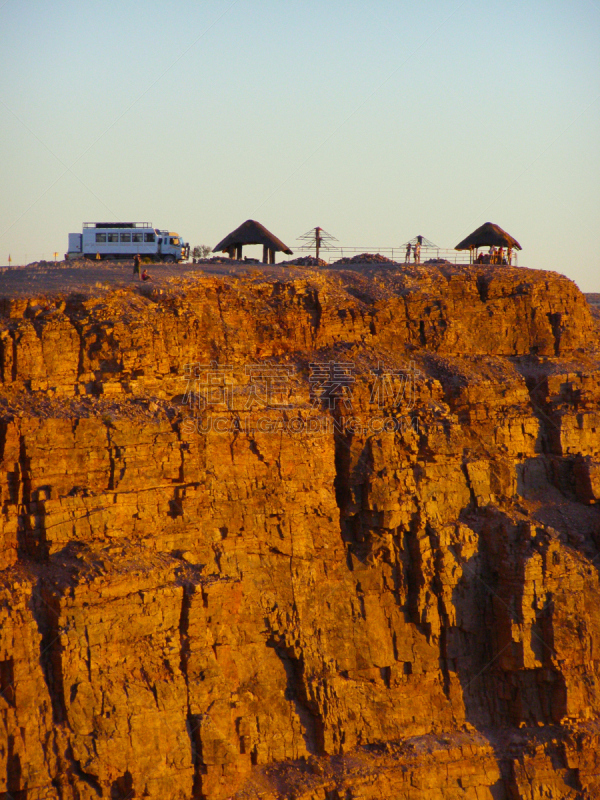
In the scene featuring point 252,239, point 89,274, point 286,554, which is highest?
point 252,239

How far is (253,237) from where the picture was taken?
34.4 m

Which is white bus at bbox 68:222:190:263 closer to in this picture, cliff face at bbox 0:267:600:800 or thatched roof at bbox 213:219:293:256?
thatched roof at bbox 213:219:293:256

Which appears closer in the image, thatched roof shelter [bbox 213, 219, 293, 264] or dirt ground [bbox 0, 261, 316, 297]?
dirt ground [bbox 0, 261, 316, 297]

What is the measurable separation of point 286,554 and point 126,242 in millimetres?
16218

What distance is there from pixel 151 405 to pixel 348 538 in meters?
6.28

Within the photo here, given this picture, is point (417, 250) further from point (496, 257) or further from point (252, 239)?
point (252, 239)

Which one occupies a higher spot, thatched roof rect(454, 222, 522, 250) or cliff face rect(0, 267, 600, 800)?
thatched roof rect(454, 222, 522, 250)

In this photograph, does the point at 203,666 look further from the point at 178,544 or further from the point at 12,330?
the point at 12,330

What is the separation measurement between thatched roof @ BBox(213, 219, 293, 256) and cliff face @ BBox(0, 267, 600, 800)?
6.59 meters

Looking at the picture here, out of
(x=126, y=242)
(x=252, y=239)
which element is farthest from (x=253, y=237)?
(x=126, y=242)

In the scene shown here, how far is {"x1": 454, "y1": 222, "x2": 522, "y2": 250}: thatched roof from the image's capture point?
3578 cm

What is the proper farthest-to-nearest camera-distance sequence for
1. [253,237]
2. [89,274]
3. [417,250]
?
[417,250] < [253,237] < [89,274]

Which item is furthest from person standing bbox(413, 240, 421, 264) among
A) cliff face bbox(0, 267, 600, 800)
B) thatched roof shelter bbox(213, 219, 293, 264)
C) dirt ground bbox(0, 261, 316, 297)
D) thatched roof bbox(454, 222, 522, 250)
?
cliff face bbox(0, 267, 600, 800)

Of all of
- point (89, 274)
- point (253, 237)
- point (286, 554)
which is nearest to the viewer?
point (286, 554)
